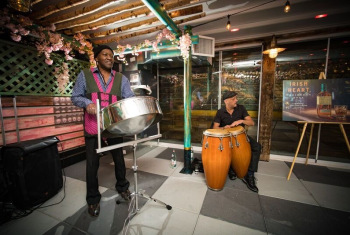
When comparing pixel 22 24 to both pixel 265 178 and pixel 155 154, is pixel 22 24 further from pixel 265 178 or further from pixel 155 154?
pixel 265 178

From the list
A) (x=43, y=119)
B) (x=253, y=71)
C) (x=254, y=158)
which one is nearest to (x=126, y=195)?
(x=254, y=158)

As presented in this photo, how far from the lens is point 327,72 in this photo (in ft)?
10.5

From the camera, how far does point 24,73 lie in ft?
8.60

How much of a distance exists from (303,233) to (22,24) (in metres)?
4.73

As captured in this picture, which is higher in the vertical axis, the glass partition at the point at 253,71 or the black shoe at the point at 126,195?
the glass partition at the point at 253,71

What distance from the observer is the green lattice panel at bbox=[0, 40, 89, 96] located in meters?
2.42

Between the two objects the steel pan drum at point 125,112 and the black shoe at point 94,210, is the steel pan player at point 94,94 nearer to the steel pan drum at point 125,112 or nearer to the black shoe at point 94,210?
the black shoe at point 94,210

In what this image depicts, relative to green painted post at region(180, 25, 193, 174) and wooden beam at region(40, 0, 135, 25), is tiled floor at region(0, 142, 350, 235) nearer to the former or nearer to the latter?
green painted post at region(180, 25, 193, 174)

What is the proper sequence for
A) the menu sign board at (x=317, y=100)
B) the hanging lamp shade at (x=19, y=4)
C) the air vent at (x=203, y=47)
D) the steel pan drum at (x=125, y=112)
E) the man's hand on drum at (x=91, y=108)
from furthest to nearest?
the air vent at (x=203, y=47) → the menu sign board at (x=317, y=100) → the hanging lamp shade at (x=19, y=4) → the man's hand on drum at (x=91, y=108) → the steel pan drum at (x=125, y=112)

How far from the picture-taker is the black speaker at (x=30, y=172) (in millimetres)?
1802

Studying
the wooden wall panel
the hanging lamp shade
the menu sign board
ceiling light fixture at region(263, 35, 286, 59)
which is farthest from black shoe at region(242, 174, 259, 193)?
the hanging lamp shade

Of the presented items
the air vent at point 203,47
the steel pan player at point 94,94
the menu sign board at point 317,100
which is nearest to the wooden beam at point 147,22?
the air vent at point 203,47

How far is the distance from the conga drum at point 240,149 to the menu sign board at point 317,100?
1.26 metres

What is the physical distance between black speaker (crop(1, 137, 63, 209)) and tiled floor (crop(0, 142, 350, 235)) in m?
0.18
